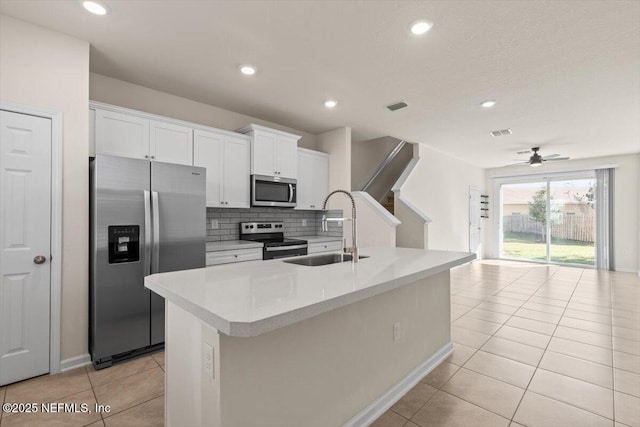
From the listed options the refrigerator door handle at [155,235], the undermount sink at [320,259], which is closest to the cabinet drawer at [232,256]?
the refrigerator door handle at [155,235]

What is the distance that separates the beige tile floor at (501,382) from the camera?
1823 millimetres

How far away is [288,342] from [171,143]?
9.01ft

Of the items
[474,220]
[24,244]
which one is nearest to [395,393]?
[24,244]

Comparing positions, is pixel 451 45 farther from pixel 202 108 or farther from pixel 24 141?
pixel 24 141

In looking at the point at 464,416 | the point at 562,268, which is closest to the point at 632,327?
the point at 464,416

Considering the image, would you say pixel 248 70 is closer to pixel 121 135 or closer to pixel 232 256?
pixel 121 135

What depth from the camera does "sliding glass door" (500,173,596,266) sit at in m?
7.34

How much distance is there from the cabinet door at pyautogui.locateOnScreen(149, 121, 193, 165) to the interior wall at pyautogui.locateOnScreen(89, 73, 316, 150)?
1.52 feet

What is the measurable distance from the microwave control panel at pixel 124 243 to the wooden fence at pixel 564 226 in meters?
9.24

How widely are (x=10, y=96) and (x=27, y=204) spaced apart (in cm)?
80

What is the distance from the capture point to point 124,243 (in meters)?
2.54

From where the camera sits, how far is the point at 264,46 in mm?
2557

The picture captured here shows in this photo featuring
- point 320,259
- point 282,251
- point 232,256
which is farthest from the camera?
point 282,251

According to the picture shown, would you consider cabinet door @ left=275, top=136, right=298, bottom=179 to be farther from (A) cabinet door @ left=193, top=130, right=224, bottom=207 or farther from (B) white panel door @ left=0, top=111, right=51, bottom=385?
(B) white panel door @ left=0, top=111, right=51, bottom=385
